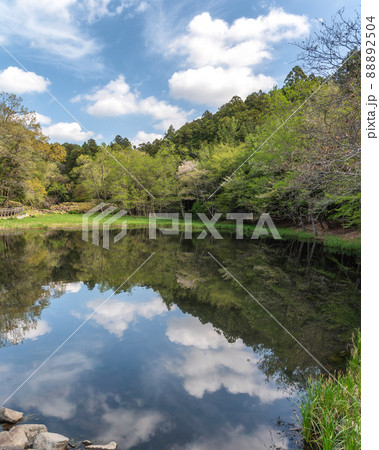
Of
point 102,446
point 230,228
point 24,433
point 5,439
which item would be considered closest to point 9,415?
point 24,433

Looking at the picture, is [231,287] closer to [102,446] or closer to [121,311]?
[121,311]

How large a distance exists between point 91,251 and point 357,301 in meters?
12.7

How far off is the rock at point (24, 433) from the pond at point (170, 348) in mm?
255

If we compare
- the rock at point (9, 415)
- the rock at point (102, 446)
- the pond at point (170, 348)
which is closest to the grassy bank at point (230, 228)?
the pond at point (170, 348)

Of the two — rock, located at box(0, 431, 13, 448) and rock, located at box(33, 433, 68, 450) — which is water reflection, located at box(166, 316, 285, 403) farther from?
rock, located at box(0, 431, 13, 448)

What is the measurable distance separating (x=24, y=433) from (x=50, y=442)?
41 centimetres

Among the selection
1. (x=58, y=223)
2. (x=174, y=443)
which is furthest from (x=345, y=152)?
(x=58, y=223)

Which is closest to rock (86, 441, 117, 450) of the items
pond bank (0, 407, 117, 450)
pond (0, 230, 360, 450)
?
pond bank (0, 407, 117, 450)

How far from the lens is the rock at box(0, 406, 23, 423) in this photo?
11.9 feet

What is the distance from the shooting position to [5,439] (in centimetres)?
311

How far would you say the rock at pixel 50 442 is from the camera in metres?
3.13

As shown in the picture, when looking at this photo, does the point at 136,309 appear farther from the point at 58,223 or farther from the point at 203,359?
the point at 58,223

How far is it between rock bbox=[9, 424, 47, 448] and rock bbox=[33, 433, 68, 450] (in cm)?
13
